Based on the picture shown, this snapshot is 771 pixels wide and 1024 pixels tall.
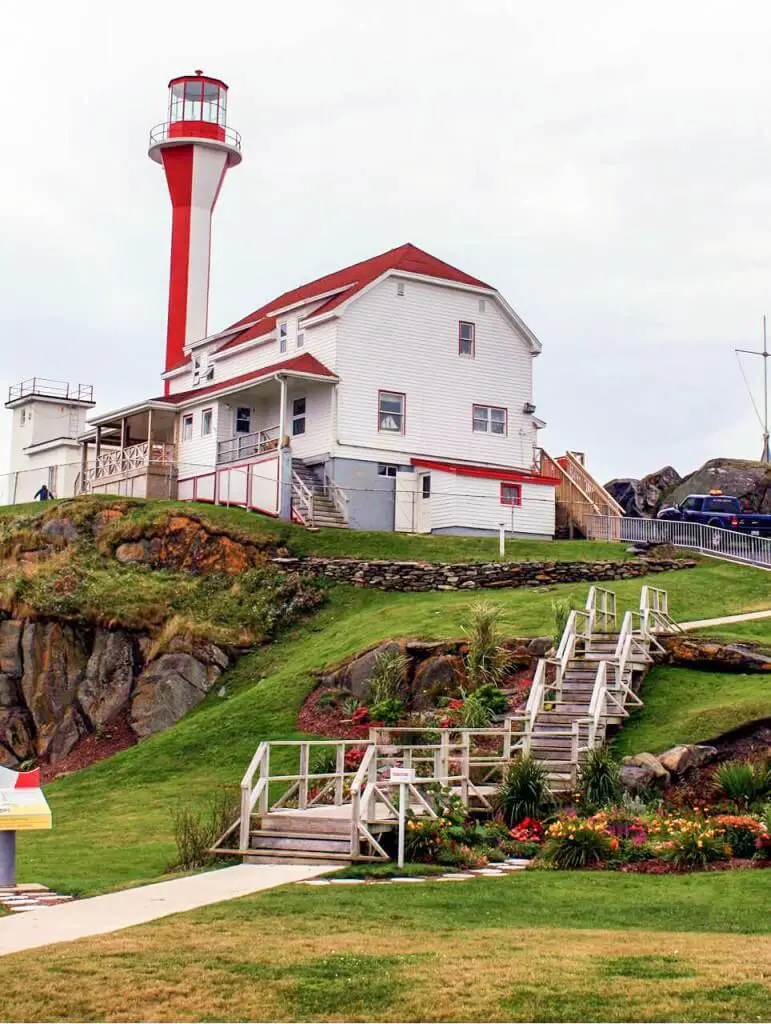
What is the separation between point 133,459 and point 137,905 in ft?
113

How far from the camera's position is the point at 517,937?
42.5 ft

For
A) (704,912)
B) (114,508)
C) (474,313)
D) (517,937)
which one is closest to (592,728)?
(704,912)

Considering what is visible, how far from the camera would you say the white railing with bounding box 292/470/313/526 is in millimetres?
41656

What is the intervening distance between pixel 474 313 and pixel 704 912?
34.4 meters

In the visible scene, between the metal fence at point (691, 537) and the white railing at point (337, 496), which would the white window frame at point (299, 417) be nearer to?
the white railing at point (337, 496)

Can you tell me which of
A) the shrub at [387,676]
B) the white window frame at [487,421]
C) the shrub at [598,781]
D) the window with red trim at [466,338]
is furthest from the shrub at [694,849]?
the window with red trim at [466,338]

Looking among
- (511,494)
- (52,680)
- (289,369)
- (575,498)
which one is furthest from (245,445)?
(52,680)

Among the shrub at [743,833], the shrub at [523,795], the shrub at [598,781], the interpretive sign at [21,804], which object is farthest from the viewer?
the shrub at [598,781]

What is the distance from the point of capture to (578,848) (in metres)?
18.2

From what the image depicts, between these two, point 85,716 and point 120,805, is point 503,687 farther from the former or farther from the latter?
point 85,716

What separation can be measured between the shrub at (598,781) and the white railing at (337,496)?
2120cm

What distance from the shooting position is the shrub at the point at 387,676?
93.1 ft

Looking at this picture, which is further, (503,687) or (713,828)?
(503,687)

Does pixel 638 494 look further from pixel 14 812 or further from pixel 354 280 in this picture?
pixel 14 812
